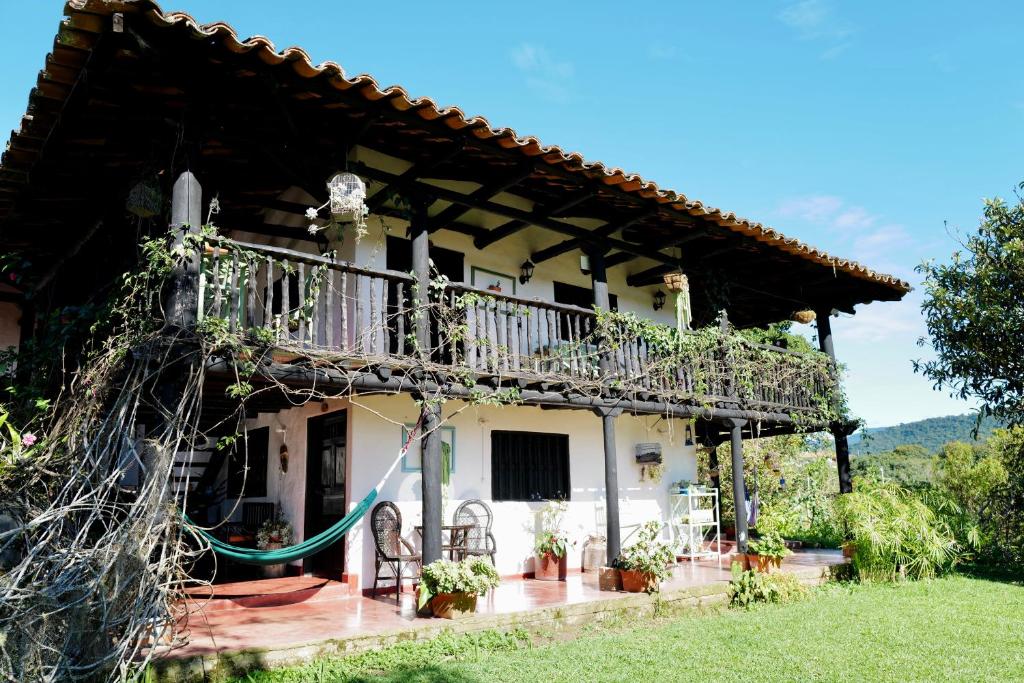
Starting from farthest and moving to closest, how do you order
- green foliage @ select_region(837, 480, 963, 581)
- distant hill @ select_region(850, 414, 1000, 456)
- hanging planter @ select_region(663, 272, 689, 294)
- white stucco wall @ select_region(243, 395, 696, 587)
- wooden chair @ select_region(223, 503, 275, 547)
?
1. distant hill @ select_region(850, 414, 1000, 456)
2. hanging planter @ select_region(663, 272, 689, 294)
3. green foliage @ select_region(837, 480, 963, 581)
4. wooden chair @ select_region(223, 503, 275, 547)
5. white stucco wall @ select_region(243, 395, 696, 587)

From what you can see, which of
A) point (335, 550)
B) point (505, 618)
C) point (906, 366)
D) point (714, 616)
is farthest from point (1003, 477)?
point (335, 550)

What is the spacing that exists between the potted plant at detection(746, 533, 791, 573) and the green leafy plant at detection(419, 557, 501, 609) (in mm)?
4329

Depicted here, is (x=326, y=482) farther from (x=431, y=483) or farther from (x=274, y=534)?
(x=431, y=483)

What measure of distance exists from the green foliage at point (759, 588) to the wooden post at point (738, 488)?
989mm

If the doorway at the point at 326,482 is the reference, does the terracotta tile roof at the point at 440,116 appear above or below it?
above

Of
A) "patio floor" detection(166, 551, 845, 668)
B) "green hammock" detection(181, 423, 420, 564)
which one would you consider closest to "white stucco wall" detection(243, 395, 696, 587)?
"patio floor" detection(166, 551, 845, 668)

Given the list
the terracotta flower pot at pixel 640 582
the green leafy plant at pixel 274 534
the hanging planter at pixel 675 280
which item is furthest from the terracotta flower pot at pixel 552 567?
the hanging planter at pixel 675 280

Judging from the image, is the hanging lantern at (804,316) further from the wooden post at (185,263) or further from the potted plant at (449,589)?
the wooden post at (185,263)

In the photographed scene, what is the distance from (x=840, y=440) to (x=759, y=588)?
4.65m

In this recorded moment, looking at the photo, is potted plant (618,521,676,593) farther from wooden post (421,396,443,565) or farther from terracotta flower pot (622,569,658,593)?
wooden post (421,396,443,565)

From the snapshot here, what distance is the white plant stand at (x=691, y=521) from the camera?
11.3m

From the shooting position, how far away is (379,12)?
8523mm

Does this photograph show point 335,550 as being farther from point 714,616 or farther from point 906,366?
point 906,366

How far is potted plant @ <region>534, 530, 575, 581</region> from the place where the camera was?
9.59m
